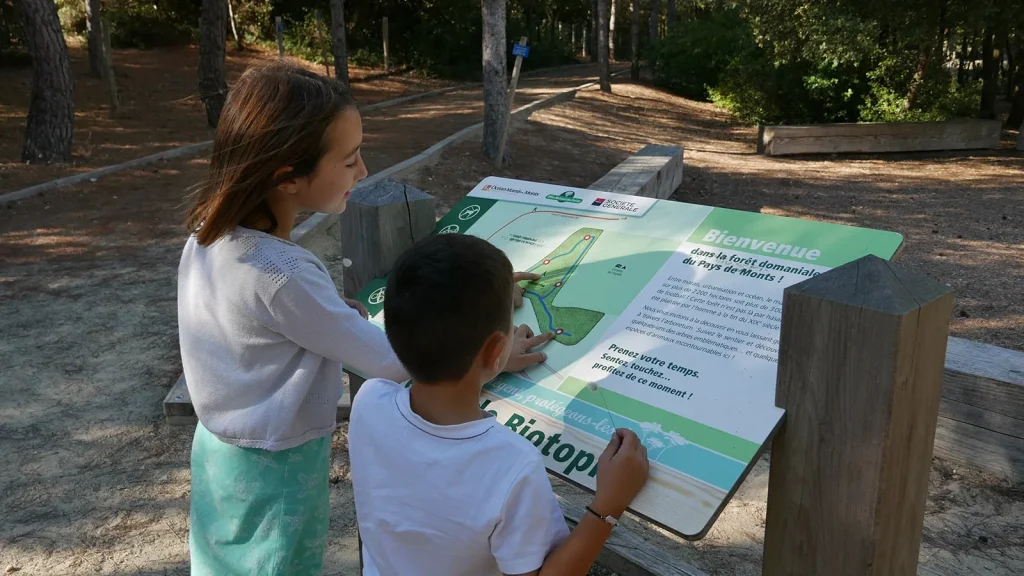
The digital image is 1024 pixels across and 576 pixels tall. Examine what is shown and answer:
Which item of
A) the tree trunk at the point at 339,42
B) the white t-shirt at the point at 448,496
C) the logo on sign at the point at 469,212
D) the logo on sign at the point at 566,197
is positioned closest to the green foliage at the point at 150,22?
the tree trunk at the point at 339,42

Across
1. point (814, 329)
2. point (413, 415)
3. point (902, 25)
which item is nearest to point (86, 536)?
point (413, 415)

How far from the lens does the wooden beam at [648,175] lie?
300 inches

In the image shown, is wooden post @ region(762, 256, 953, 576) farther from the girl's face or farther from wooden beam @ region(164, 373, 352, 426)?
wooden beam @ region(164, 373, 352, 426)

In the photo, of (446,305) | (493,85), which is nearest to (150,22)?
(493,85)

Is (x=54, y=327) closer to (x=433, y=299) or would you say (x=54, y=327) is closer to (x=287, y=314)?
(x=287, y=314)

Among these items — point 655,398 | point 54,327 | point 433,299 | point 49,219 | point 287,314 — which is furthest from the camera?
point 49,219

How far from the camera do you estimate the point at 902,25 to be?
12.7m

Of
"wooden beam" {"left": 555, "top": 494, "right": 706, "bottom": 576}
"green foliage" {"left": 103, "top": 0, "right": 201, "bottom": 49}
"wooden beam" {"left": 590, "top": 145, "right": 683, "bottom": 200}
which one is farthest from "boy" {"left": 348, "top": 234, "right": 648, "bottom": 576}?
"green foliage" {"left": 103, "top": 0, "right": 201, "bottom": 49}

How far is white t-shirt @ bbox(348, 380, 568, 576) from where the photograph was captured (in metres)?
1.31

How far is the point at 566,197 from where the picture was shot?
2.57 metres

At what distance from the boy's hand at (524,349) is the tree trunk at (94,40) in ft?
57.2

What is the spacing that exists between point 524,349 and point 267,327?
0.66m

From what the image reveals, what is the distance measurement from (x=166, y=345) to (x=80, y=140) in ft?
28.7

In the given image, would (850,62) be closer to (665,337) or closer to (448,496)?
(665,337)
